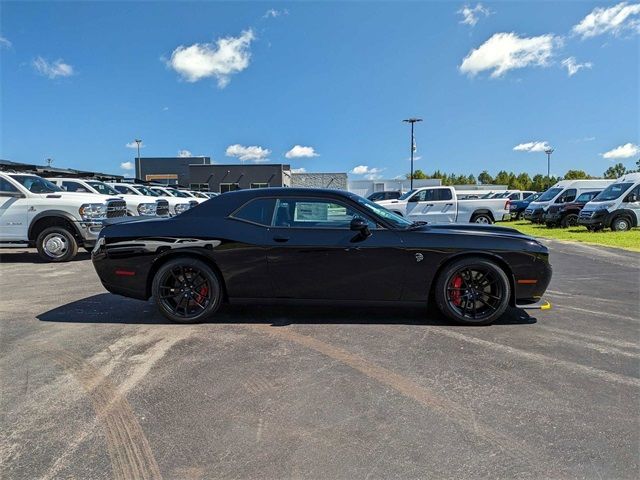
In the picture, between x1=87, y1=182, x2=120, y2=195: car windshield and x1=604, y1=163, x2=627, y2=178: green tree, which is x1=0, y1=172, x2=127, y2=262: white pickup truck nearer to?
x1=87, y1=182, x2=120, y2=195: car windshield

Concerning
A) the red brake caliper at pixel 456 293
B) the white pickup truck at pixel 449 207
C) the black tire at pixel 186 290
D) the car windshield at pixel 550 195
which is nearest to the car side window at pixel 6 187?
the black tire at pixel 186 290

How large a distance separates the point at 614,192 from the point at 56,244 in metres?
19.0

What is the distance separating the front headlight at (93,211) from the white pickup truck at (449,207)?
10.5m

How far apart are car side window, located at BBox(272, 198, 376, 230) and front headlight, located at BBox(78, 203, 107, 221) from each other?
6175 millimetres

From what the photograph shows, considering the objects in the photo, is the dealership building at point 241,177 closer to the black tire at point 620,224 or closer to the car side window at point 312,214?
the black tire at point 620,224

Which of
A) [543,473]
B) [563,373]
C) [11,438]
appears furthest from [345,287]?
[11,438]

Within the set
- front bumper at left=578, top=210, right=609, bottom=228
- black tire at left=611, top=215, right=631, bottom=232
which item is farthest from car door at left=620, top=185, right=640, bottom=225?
front bumper at left=578, top=210, right=609, bottom=228

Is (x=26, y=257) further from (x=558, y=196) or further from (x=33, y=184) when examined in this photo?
(x=558, y=196)

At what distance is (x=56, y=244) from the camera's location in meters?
8.74

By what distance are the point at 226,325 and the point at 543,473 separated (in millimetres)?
3180

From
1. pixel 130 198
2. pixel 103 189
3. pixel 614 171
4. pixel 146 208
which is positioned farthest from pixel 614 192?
pixel 614 171

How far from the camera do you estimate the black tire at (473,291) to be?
14.1 ft

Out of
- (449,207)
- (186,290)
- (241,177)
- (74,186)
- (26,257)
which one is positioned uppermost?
(241,177)

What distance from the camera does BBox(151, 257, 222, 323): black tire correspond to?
176 inches
